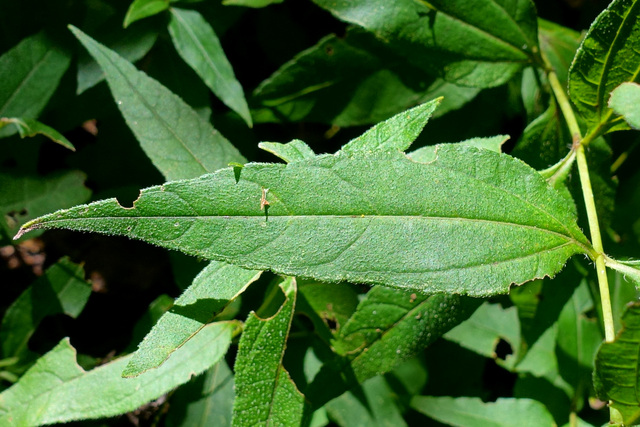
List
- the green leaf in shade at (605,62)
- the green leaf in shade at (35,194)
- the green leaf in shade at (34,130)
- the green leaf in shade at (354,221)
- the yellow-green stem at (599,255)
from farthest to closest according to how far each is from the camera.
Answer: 1. the green leaf in shade at (35,194)
2. the green leaf in shade at (34,130)
3. the green leaf in shade at (605,62)
4. the yellow-green stem at (599,255)
5. the green leaf in shade at (354,221)

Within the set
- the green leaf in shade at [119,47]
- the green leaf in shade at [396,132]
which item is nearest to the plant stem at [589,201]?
the green leaf in shade at [396,132]

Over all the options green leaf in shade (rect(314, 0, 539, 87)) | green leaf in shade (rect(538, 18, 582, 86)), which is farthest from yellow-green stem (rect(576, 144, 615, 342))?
green leaf in shade (rect(538, 18, 582, 86))

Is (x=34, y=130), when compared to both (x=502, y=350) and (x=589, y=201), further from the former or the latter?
(x=502, y=350)

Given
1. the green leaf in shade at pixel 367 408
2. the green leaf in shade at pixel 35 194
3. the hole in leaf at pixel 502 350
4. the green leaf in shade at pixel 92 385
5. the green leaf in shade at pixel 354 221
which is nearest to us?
the green leaf in shade at pixel 354 221

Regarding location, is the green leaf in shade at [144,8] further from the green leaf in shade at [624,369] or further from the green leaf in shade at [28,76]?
the green leaf in shade at [624,369]

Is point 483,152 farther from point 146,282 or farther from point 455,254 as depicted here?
point 146,282

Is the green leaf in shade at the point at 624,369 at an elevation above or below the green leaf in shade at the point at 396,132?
below

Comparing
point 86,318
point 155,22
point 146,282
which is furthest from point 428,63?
point 86,318
